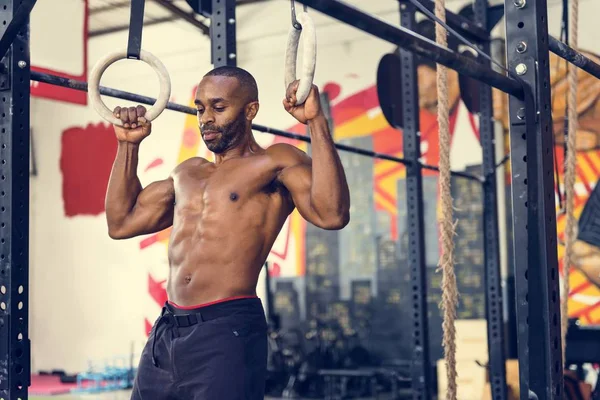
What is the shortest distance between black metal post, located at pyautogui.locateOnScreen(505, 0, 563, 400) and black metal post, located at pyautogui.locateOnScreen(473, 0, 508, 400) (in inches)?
109

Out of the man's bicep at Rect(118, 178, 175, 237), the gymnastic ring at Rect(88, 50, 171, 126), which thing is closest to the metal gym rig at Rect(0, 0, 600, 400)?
the gymnastic ring at Rect(88, 50, 171, 126)

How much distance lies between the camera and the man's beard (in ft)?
6.53

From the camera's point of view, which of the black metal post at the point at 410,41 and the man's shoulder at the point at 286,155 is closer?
the black metal post at the point at 410,41

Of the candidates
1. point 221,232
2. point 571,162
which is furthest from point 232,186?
point 571,162

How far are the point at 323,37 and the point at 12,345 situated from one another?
274 inches

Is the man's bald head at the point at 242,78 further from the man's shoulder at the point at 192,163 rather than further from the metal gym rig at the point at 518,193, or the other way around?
the metal gym rig at the point at 518,193

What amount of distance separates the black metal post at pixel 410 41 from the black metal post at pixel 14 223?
30.2 inches

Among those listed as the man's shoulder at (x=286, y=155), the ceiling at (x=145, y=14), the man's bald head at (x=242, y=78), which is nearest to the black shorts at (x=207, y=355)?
the man's shoulder at (x=286, y=155)

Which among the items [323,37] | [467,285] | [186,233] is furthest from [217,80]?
[323,37]

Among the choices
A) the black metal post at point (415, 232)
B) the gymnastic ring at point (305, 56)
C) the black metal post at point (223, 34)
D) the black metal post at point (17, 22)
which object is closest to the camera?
the black metal post at point (17, 22)

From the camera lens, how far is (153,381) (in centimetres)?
201

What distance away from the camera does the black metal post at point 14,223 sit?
181cm

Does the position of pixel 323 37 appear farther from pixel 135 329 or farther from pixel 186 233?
pixel 186 233

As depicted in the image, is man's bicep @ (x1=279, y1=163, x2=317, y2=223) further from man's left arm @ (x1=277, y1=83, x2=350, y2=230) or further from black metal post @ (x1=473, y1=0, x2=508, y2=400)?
black metal post @ (x1=473, y1=0, x2=508, y2=400)
